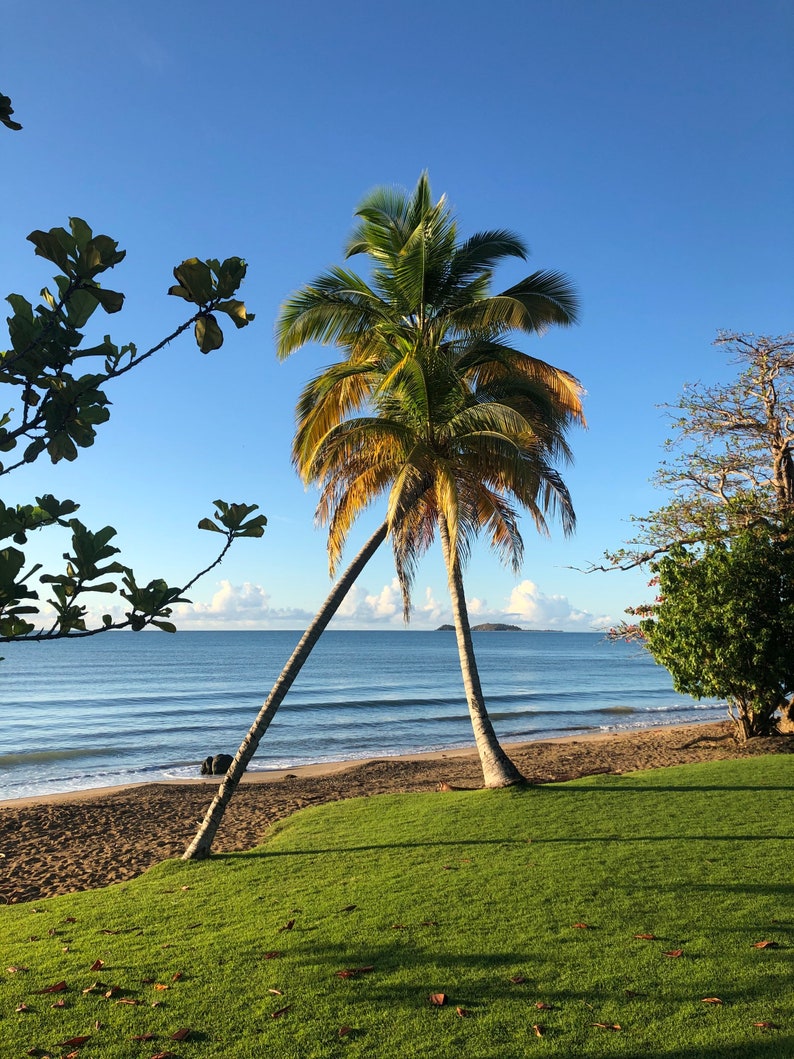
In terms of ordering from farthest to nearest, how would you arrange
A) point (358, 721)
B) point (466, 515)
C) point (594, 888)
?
point (358, 721), point (466, 515), point (594, 888)

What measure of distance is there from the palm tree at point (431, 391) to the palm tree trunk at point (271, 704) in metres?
0.71

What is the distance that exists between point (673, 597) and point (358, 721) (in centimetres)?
1983

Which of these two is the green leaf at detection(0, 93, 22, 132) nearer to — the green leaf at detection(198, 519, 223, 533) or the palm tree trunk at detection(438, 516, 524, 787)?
the green leaf at detection(198, 519, 223, 533)

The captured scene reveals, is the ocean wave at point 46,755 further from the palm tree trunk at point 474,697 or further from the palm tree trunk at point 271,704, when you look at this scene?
Answer: the palm tree trunk at point 474,697

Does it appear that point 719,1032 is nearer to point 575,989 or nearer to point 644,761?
point 575,989

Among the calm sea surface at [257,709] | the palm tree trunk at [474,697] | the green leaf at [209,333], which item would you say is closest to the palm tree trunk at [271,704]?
the palm tree trunk at [474,697]

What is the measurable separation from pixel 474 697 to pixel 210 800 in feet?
22.3

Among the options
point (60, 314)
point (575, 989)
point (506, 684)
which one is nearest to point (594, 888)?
point (575, 989)

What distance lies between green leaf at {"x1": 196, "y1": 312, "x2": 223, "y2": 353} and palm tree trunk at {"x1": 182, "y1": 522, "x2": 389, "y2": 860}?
19.9ft

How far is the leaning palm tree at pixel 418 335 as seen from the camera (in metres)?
10.6

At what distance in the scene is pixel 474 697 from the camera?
10.9 metres

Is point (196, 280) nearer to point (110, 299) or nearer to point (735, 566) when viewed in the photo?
point (110, 299)

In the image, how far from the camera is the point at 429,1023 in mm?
4215

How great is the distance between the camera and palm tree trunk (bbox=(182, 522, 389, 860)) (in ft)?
28.1
